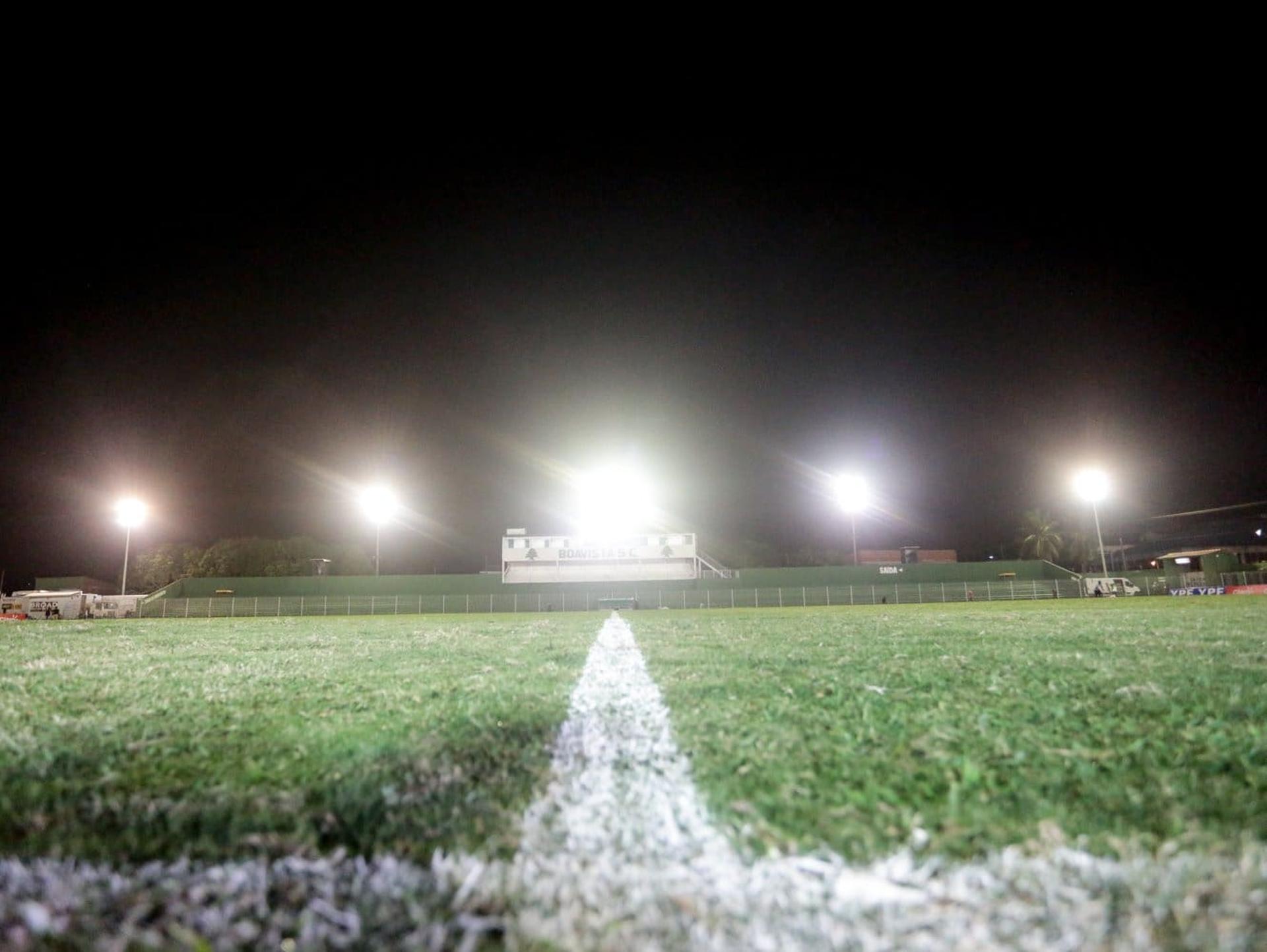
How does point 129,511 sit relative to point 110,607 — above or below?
above

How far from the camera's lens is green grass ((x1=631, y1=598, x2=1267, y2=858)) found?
1505 mm

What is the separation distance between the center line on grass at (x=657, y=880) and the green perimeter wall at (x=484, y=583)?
1487 inches

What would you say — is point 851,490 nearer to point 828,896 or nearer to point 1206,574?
point 1206,574

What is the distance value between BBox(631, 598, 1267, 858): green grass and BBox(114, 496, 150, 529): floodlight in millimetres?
49662

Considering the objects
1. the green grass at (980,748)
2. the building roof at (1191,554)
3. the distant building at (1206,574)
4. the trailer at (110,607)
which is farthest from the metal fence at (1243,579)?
the trailer at (110,607)

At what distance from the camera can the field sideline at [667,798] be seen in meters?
1.15

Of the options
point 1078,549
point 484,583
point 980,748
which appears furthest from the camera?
point 1078,549

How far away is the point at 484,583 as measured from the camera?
40.9 meters

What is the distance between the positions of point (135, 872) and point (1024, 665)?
4750mm

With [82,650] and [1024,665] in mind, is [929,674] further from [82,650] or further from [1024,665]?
[82,650]

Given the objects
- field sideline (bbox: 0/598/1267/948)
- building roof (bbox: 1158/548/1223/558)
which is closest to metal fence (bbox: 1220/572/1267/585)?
building roof (bbox: 1158/548/1223/558)

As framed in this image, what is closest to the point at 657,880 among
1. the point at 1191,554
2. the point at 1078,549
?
the point at 1078,549

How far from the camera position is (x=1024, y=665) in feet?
14.6

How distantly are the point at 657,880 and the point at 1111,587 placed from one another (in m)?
46.8
